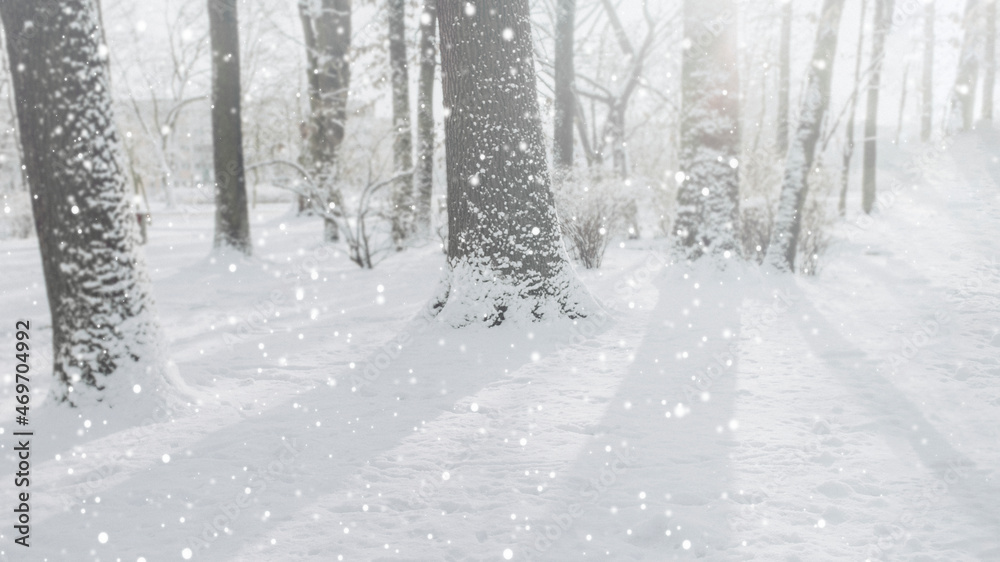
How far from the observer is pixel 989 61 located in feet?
60.1

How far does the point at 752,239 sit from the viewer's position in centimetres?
953

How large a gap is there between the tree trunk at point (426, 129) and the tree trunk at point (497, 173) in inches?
246

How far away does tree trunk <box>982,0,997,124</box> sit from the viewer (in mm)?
16312

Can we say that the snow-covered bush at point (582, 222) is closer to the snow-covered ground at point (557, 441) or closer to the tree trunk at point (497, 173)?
the snow-covered ground at point (557, 441)

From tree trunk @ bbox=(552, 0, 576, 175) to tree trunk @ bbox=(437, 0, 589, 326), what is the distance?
226 inches

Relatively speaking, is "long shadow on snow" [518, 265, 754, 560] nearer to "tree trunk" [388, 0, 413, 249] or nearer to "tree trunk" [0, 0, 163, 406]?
"tree trunk" [0, 0, 163, 406]

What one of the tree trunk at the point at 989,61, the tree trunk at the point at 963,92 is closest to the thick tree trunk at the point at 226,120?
the tree trunk at the point at 989,61

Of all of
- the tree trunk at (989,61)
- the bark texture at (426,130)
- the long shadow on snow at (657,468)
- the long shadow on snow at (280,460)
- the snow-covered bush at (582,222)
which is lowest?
the long shadow on snow at (280,460)

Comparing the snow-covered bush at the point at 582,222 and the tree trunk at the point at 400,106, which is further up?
the tree trunk at the point at 400,106

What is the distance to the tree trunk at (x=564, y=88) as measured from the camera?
11641mm

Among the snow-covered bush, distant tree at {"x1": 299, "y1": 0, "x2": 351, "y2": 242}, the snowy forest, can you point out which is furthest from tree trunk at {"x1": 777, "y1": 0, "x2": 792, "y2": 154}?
distant tree at {"x1": 299, "y1": 0, "x2": 351, "y2": 242}

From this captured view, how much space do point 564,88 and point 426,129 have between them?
278 cm

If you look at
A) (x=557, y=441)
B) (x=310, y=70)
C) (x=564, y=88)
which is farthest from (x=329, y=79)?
(x=557, y=441)

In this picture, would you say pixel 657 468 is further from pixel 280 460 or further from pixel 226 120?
pixel 226 120
